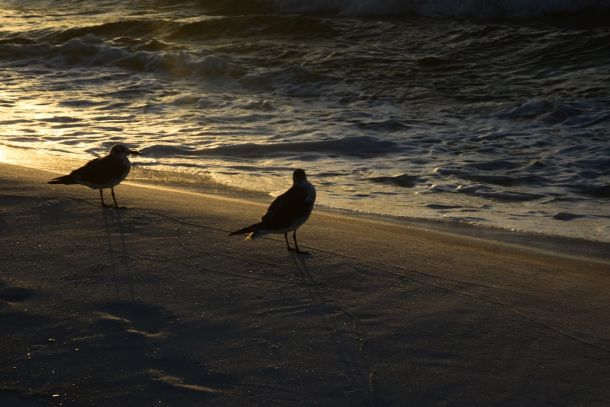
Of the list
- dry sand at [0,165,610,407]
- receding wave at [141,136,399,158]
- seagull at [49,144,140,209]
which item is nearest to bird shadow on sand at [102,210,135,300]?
dry sand at [0,165,610,407]

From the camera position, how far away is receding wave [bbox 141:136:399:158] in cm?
1010

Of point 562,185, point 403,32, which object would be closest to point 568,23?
point 403,32

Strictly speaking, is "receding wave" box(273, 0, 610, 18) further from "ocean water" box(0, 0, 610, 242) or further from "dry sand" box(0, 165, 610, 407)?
"dry sand" box(0, 165, 610, 407)

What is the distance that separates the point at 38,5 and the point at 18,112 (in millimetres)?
14800

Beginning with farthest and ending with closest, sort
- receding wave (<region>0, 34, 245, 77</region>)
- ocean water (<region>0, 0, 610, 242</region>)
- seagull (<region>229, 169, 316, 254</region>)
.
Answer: receding wave (<region>0, 34, 245, 77</region>)
ocean water (<region>0, 0, 610, 242</region>)
seagull (<region>229, 169, 316, 254</region>)

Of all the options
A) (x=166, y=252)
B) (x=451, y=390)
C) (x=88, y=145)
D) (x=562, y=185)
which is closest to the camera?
(x=451, y=390)

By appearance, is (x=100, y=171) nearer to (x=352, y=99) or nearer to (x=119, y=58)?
(x=352, y=99)

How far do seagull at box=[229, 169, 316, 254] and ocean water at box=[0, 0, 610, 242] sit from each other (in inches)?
75.0

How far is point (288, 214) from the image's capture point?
18.8ft

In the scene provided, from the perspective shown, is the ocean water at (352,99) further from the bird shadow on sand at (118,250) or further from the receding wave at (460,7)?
the bird shadow on sand at (118,250)

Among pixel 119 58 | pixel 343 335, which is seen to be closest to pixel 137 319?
pixel 343 335

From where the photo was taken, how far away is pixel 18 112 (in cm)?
1225

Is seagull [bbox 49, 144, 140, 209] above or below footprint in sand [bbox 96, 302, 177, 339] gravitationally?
above

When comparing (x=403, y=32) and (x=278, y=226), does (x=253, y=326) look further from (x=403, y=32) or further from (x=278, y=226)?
(x=403, y=32)
